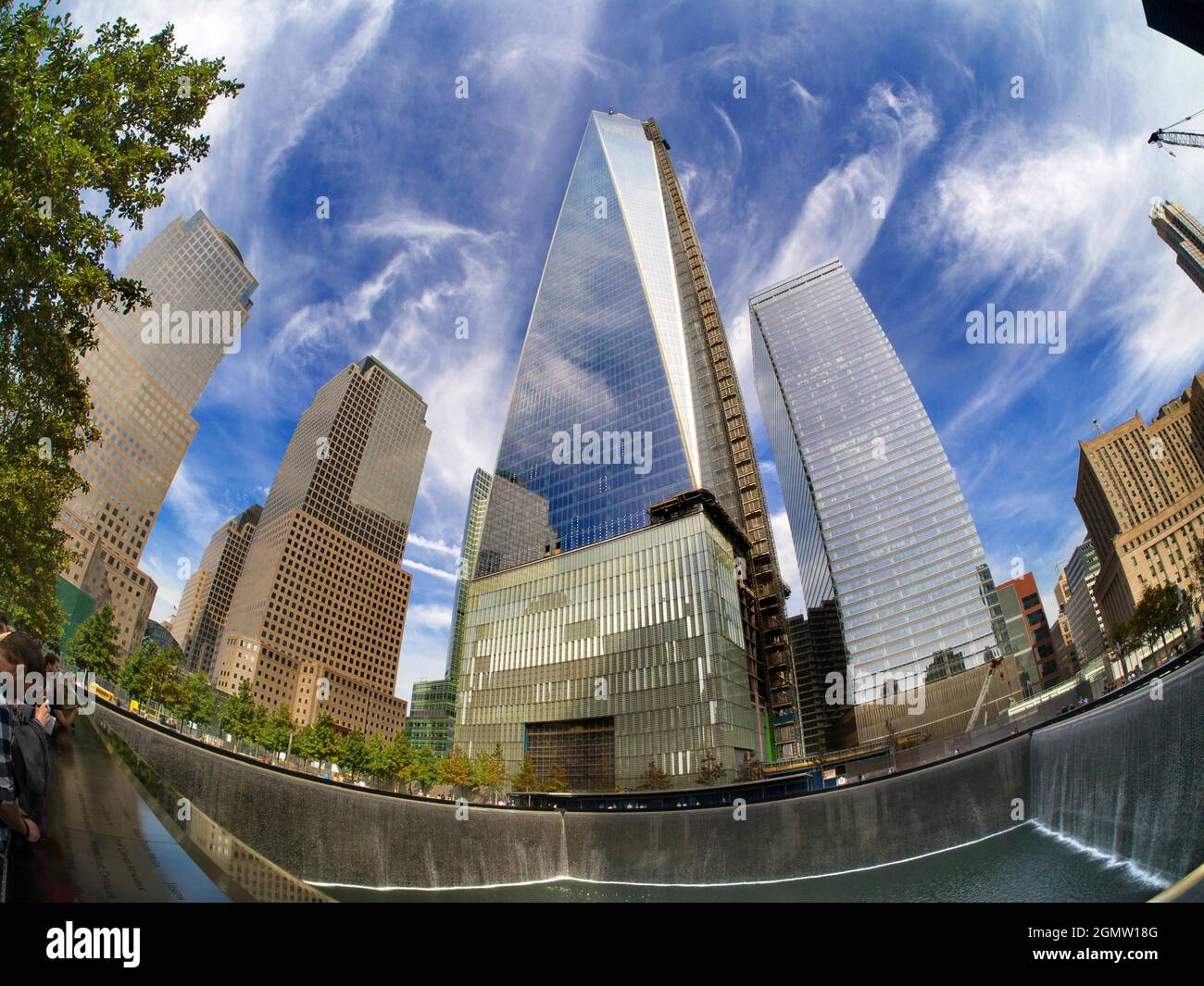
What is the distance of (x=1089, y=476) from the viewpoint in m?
112

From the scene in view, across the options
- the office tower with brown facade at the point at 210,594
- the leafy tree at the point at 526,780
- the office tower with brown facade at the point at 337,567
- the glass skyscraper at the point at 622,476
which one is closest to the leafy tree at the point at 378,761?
the glass skyscraper at the point at 622,476

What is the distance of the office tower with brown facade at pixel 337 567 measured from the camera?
138 meters

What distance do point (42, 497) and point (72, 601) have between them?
6498 centimetres

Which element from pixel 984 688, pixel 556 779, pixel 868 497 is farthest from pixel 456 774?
pixel 868 497

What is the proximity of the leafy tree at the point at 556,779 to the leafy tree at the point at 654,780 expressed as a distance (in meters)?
9.74

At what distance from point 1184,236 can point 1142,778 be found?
177051 millimetres

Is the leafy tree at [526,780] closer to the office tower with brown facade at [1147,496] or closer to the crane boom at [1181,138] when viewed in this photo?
the office tower with brown facade at [1147,496]

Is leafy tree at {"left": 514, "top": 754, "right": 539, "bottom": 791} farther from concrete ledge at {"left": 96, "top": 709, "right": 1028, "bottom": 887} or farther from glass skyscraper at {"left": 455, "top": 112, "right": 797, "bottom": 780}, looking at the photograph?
concrete ledge at {"left": 96, "top": 709, "right": 1028, "bottom": 887}
